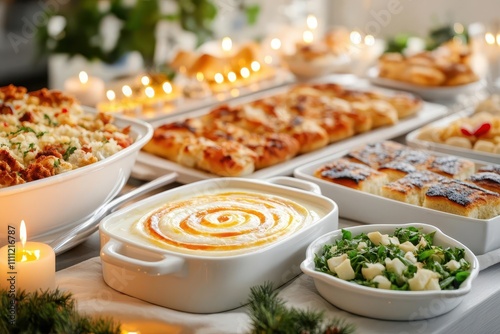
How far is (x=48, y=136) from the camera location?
6.43 feet

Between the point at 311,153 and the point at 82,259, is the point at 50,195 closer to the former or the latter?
the point at 82,259

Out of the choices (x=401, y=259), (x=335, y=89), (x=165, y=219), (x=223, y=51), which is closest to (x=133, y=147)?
(x=165, y=219)

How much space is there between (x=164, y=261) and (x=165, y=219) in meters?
0.22

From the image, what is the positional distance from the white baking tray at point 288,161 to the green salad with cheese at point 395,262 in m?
0.69

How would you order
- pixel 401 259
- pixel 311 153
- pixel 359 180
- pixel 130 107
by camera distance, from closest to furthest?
pixel 401 259
pixel 359 180
pixel 311 153
pixel 130 107

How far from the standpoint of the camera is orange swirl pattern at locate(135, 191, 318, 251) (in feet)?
5.38

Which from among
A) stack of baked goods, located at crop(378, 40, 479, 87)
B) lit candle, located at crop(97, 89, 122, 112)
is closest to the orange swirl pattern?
lit candle, located at crop(97, 89, 122, 112)

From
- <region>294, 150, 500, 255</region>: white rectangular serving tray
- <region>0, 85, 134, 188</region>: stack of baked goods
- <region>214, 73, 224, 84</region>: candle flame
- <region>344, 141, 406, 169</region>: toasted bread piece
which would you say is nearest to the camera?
<region>0, 85, 134, 188</region>: stack of baked goods

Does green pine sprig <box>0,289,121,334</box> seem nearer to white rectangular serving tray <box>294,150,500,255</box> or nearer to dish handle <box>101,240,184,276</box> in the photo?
dish handle <box>101,240,184,276</box>

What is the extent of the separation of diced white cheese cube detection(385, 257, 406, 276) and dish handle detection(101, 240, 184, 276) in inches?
16.3

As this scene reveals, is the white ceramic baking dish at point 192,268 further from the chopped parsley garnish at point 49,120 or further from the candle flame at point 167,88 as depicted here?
the candle flame at point 167,88

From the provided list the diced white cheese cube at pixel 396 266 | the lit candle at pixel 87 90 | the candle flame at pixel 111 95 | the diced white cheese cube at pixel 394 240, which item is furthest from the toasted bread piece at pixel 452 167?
the lit candle at pixel 87 90

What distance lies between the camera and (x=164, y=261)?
60.3 inches

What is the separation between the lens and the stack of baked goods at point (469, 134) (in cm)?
248
